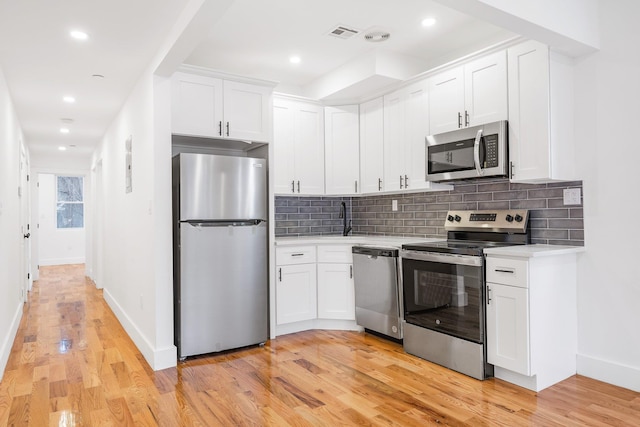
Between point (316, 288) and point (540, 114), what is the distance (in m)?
2.41

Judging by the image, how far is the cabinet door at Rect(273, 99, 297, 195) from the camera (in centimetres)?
422

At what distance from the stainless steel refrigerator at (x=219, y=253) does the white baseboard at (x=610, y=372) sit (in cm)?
242

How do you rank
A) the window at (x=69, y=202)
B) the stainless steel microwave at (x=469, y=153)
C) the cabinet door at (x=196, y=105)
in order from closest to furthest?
the stainless steel microwave at (x=469, y=153) < the cabinet door at (x=196, y=105) < the window at (x=69, y=202)

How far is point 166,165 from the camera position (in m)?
3.32

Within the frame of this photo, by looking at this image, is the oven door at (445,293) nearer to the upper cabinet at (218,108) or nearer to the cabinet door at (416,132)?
the cabinet door at (416,132)

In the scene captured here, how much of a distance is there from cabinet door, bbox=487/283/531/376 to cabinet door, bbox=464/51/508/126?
126 cm

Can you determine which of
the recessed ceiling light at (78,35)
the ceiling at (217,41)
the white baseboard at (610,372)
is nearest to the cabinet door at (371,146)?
the ceiling at (217,41)

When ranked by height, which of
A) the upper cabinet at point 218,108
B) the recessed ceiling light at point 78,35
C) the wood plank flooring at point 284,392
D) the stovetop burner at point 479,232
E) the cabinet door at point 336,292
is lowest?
the wood plank flooring at point 284,392

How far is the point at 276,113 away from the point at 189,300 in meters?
1.97

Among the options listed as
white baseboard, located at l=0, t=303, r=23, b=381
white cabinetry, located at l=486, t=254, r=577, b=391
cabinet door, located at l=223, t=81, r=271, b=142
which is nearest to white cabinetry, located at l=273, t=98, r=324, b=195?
cabinet door, located at l=223, t=81, r=271, b=142

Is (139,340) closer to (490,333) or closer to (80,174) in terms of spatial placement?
(490,333)

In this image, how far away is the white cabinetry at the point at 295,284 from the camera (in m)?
3.96

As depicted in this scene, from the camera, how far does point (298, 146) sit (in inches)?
171

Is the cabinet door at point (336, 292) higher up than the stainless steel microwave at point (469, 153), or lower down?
lower down
